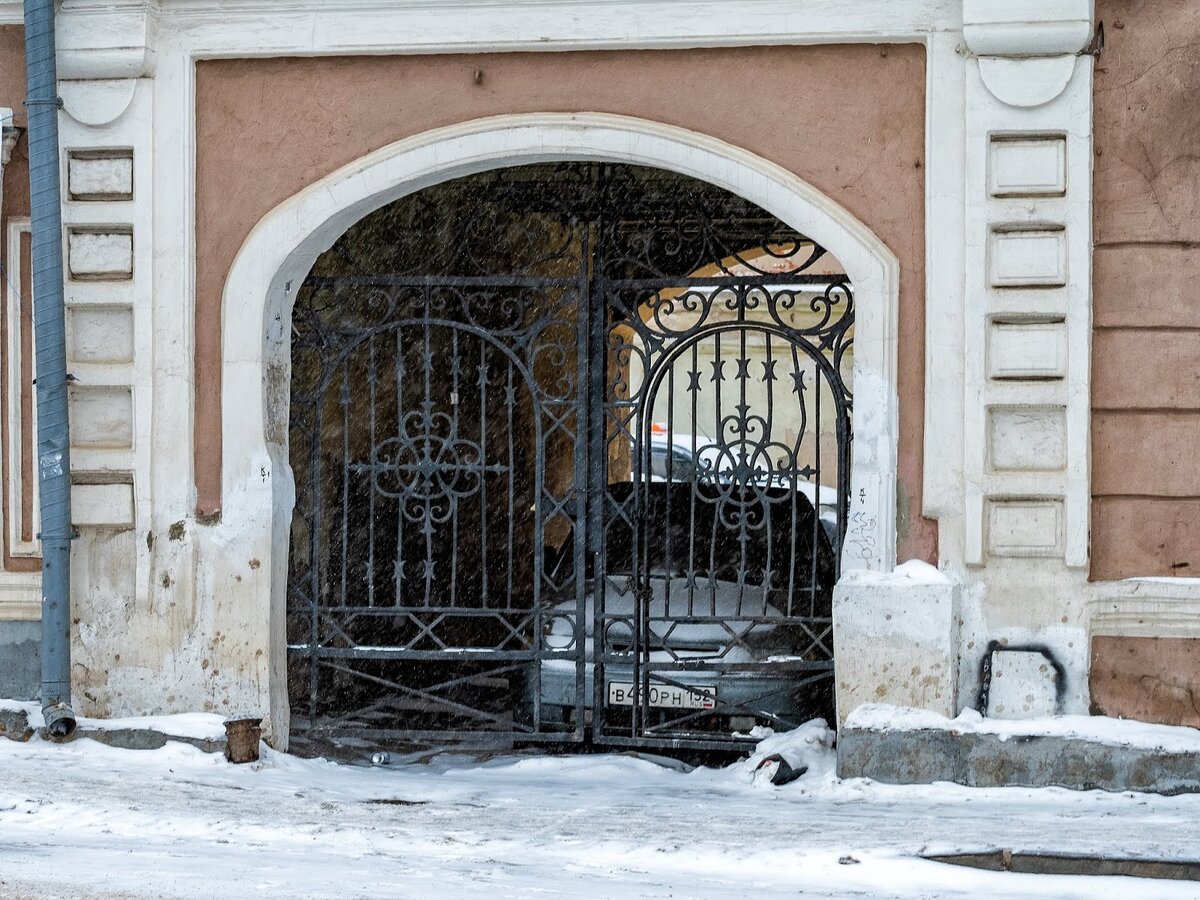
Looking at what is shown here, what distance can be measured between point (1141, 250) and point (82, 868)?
14.9 ft

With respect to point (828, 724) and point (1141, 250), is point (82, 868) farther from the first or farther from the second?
point (1141, 250)

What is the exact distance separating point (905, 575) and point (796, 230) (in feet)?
4.99

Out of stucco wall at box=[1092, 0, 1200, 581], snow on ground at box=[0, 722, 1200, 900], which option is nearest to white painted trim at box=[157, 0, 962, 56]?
stucco wall at box=[1092, 0, 1200, 581]

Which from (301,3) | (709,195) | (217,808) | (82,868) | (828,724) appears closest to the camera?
(82,868)

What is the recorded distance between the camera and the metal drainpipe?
7.25 m

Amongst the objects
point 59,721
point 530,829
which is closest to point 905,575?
point 530,829

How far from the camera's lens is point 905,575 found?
6.87m

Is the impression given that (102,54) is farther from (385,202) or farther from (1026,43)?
(1026,43)

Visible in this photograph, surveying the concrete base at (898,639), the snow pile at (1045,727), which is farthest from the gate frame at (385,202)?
the snow pile at (1045,727)

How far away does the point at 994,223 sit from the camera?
682 cm

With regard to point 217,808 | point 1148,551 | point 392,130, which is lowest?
point 217,808

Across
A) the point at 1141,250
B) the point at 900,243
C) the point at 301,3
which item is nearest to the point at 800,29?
the point at 900,243

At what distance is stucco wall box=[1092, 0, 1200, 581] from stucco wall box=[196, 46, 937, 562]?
0.72 metres

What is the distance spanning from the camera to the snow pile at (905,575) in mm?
6836
